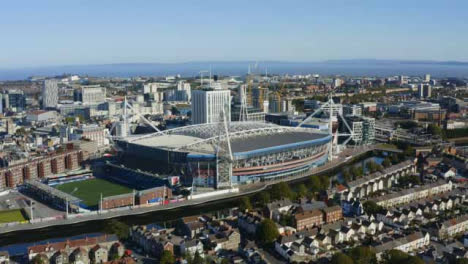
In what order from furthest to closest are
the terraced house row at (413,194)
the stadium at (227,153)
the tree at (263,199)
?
the stadium at (227,153) → the tree at (263,199) → the terraced house row at (413,194)

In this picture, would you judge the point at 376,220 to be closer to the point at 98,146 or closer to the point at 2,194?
the point at 2,194

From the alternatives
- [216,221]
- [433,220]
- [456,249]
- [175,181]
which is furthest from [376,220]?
[175,181]

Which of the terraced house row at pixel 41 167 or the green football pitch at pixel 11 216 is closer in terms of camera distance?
→ the green football pitch at pixel 11 216

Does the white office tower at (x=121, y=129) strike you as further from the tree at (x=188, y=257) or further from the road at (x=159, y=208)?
A: the tree at (x=188, y=257)

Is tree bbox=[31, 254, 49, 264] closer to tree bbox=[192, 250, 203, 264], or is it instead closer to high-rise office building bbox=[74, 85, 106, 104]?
tree bbox=[192, 250, 203, 264]

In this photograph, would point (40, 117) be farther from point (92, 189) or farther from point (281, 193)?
point (281, 193)

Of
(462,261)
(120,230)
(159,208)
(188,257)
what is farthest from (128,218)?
(462,261)

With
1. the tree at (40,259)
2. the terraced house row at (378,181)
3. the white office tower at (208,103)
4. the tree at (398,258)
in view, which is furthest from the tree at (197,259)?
the white office tower at (208,103)
